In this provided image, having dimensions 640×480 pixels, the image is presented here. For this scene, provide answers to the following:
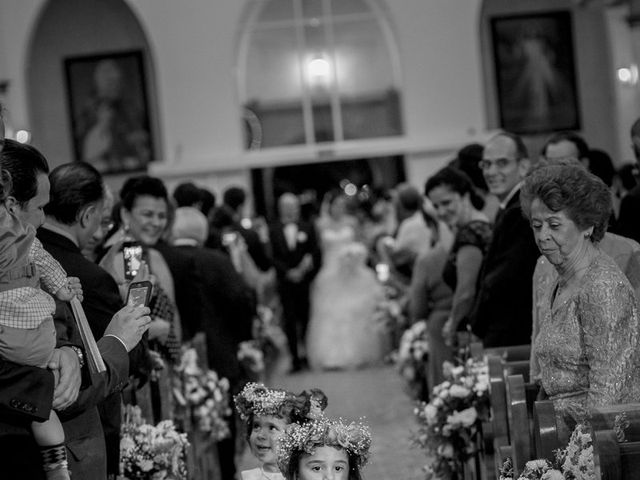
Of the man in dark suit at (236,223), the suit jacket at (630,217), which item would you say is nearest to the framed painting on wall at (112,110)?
the man in dark suit at (236,223)

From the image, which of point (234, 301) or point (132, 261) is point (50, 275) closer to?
point (132, 261)

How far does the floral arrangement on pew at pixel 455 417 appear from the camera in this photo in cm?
683

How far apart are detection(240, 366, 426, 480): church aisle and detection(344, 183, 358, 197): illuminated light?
690cm

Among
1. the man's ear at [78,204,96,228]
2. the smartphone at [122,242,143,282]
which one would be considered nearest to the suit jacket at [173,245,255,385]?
the smartphone at [122,242,143,282]

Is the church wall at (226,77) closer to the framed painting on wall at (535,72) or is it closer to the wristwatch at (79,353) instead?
the framed painting on wall at (535,72)

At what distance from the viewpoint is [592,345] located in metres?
4.45

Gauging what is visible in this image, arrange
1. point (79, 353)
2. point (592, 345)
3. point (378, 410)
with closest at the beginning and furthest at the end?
1. point (79, 353)
2. point (592, 345)
3. point (378, 410)

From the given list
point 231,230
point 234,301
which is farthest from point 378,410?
point 234,301

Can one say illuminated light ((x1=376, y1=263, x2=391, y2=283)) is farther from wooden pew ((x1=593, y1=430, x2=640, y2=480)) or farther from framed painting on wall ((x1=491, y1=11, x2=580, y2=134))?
wooden pew ((x1=593, y1=430, x2=640, y2=480))

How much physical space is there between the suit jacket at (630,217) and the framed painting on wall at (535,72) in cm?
1539

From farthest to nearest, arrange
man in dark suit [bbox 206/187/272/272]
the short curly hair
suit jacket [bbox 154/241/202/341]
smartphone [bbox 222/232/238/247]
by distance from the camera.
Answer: man in dark suit [bbox 206/187/272/272] → smartphone [bbox 222/232/238/247] → suit jacket [bbox 154/241/202/341] → the short curly hair

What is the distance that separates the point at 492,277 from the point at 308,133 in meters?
15.5

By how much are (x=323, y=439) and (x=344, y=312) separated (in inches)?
470

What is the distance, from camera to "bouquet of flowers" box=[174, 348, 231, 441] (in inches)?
300
